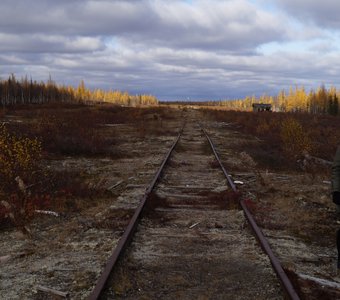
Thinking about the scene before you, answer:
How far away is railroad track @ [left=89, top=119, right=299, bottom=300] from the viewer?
13.5 feet

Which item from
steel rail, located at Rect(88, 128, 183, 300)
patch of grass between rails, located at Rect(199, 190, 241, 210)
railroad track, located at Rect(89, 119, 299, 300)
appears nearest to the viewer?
steel rail, located at Rect(88, 128, 183, 300)

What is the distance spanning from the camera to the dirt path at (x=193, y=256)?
413 cm

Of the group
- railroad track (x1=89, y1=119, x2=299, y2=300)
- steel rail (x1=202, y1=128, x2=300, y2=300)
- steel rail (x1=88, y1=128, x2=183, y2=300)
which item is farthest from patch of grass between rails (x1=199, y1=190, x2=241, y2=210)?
steel rail (x1=88, y1=128, x2=183, y2=300)

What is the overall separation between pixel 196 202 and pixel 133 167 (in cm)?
480

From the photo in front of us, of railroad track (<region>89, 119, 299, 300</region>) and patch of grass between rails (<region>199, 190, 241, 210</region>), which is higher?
patch of grass between rails (<region>199, 190, 241, 210</region>)

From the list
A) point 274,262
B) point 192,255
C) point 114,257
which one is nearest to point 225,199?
point 192,255

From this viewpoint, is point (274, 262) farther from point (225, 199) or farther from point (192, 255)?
point (225, 199)

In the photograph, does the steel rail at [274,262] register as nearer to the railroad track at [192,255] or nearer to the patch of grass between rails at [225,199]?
A: the railroad track at [192,255]

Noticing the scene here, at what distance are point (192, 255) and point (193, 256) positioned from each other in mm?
33

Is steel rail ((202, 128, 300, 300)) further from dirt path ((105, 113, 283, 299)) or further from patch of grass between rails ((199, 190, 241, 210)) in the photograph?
patch of grass between rails ((199, 190, 241, 210))

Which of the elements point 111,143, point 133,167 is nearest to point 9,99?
point 111,143

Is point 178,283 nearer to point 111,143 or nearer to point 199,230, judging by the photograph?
point 199,230

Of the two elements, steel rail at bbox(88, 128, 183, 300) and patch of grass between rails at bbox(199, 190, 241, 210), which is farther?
patch of grass between rails at bbox(199, 190, 241, 210)

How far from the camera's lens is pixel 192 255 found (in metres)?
5.09
